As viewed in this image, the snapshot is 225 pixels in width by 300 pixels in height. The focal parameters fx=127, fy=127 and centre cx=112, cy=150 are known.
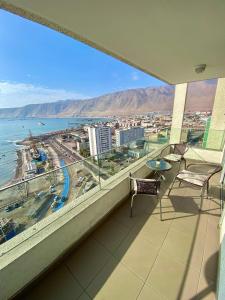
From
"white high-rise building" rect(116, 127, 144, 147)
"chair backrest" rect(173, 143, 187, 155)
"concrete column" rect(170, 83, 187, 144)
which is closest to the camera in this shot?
"white high-rise building" rect(116, 127, 144, 147)

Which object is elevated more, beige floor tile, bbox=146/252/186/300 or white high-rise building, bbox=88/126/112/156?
white high-rise building, bbox=88/126/112/156

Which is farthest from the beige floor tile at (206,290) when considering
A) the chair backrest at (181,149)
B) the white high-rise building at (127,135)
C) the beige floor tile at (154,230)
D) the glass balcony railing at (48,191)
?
the chair backrest at (181,149)

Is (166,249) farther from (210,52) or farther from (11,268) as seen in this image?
(210,52)

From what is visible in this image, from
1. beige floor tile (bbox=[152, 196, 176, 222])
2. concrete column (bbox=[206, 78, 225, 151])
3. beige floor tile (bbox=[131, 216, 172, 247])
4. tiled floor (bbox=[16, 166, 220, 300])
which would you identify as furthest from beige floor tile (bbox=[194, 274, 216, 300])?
concrete column (bbox=[206, 78, 225, 151])

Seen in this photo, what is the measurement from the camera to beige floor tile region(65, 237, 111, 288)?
1.41 meters

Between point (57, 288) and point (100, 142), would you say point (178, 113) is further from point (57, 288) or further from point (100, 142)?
point (57, 288)

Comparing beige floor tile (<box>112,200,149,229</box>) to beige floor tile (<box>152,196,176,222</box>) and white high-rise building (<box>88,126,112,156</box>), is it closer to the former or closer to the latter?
beige floor tile (<box>152,196,176,222</box>)

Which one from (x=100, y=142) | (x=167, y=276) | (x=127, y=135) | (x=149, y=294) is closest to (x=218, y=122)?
(x=127, y=135)

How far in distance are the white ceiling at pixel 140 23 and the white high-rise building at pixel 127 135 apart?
5.19ft

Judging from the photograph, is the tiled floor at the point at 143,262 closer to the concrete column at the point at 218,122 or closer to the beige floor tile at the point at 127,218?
the beige floor tile at the point at 127,218

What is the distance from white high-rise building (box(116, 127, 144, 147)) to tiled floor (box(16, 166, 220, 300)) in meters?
1.55

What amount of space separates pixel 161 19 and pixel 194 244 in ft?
8.79

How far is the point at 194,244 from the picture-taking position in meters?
1.72

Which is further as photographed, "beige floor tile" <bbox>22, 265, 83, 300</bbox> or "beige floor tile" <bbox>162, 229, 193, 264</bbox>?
"beige floor tile" <bbox>162, 229, 193, 264</bbox>
